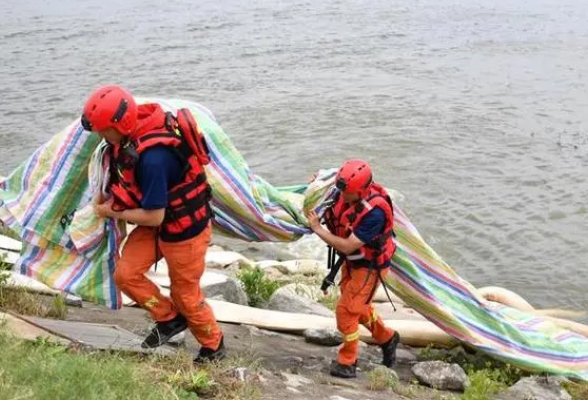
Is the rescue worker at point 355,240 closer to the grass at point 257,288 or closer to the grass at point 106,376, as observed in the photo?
the grass at point 106,376

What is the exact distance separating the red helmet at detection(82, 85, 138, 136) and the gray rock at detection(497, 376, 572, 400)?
11.3ft

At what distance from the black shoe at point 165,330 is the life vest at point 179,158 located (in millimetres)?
642

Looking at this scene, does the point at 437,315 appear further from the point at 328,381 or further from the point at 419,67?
the point at 419,67

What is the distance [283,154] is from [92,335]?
400 inches

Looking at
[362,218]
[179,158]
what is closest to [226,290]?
[362,218]

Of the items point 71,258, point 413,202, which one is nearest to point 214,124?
point 71,258

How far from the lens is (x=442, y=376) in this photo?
20.6 feet

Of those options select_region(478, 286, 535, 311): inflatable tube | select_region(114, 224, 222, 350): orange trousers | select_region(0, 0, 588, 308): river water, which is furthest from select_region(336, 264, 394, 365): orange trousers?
select_region(0, 0, 588, 308): river water

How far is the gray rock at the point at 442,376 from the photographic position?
625 cm

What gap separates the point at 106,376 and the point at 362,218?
7.64 ft

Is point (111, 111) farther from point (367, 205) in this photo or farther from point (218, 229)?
point (367, 205)

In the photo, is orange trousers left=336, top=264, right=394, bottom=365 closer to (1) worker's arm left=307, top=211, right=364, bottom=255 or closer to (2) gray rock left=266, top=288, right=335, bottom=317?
(1) worker's arm left=307, top=211, right=364, bottom=255

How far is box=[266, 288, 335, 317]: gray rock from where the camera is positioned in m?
7.36

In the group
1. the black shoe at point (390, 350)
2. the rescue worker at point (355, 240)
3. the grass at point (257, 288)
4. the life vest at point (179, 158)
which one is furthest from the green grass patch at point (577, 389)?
the life vest at point (179, 158)
